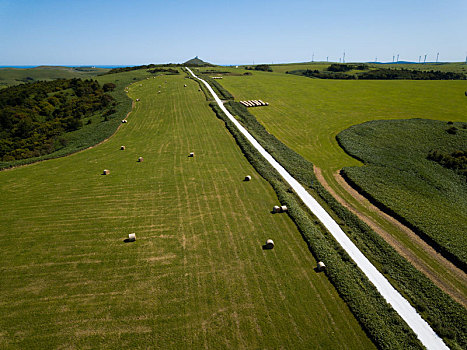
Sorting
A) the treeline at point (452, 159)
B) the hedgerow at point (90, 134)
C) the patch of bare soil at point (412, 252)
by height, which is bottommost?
the patch of bare soil at point (412, 252)

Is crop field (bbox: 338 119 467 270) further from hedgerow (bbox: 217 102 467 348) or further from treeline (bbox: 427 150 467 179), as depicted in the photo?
hedgerow (bbox: 217 102 467 348)

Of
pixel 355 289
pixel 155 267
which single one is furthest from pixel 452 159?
pixel 155 267

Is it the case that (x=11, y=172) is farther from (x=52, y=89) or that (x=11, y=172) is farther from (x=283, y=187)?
(x=52, y=89)

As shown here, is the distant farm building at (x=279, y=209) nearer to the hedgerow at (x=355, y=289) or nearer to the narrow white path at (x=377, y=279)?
the hedgerow at (x=355, y=289)

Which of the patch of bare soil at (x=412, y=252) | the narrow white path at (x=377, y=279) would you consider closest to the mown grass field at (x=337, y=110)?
the patch of bare soil at (x=412, y=252)

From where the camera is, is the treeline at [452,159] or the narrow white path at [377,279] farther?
the treeline at [452,159]

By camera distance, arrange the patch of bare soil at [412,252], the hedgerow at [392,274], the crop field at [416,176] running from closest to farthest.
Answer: the hedgerow at [392,274] → the patch of bare soil at [412,252] → the crop field at [416,176]

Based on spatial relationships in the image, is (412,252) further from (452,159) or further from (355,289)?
(452,159)

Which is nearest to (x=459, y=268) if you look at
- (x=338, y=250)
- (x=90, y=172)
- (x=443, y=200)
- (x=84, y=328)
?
(x=338, y=250)
